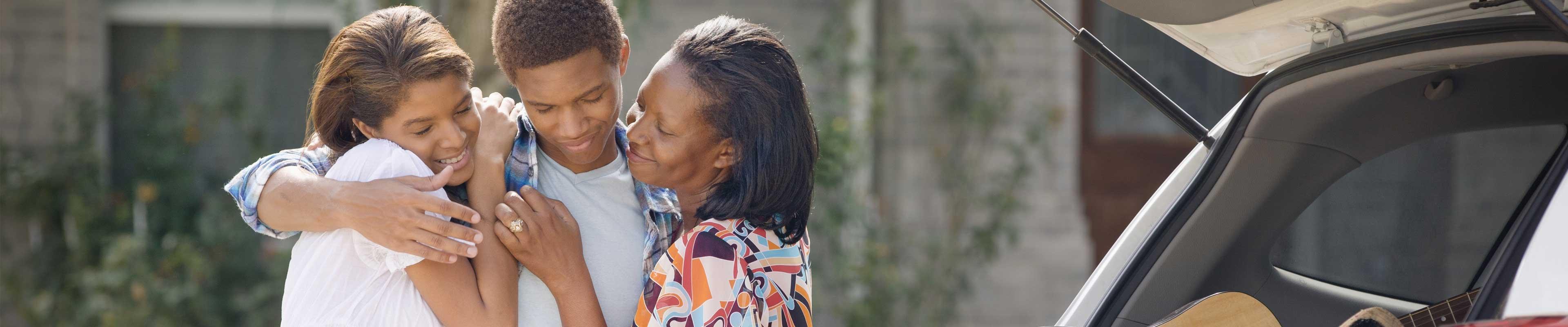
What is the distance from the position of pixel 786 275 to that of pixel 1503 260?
909 millimetres

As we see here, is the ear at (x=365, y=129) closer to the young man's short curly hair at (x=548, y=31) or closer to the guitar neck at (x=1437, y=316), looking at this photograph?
the young man's short curly hair at (x=548, y=31)

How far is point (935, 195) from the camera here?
546cm

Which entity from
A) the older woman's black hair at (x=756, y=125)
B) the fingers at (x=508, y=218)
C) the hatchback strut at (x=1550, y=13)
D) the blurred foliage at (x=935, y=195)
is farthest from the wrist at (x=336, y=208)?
the blurred foliage at (x=935, y=195)

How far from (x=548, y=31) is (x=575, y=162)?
0.28 metres

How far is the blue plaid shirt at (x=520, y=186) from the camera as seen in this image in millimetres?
1887

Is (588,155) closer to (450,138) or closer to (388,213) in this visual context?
Result: (450,138)

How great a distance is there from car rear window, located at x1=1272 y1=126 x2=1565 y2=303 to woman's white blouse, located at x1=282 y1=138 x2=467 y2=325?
1.49 m

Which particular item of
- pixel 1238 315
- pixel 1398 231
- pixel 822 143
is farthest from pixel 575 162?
pixel 822 143

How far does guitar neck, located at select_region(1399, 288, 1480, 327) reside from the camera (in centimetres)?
182

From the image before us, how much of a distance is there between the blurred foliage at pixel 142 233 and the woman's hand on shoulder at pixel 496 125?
3.05 meters

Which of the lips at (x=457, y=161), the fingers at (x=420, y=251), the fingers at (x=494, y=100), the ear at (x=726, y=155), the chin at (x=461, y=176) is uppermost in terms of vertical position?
the ear at (x=726, y=155)

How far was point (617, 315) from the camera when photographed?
6.12 ft

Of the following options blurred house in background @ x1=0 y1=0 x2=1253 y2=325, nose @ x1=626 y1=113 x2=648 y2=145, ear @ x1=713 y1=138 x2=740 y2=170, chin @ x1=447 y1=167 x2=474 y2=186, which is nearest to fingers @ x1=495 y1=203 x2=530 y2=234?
chin @ x1=447 y1=167 x2=474 y2=186

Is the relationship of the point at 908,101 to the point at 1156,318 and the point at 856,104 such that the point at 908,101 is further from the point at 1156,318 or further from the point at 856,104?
the point at 1156,318
